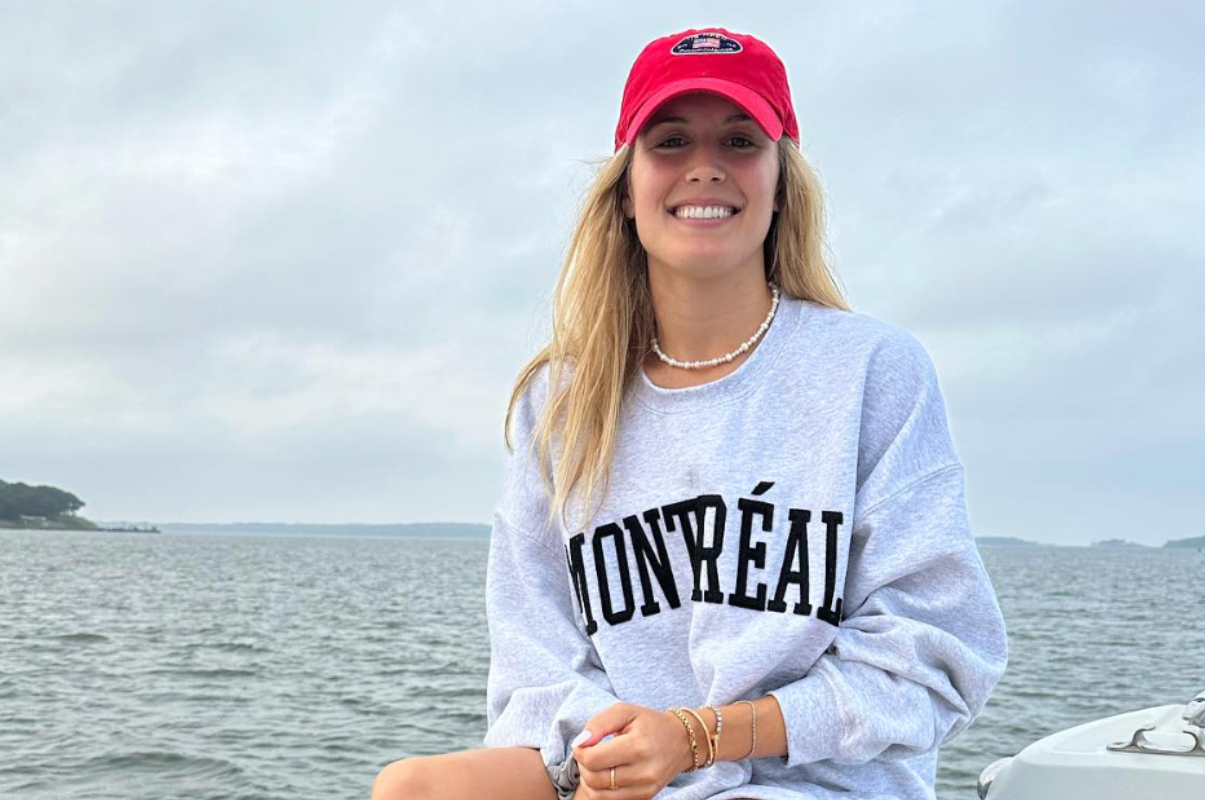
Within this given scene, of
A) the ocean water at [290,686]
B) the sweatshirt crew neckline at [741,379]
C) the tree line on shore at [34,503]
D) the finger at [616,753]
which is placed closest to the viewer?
the finger at [616,753]

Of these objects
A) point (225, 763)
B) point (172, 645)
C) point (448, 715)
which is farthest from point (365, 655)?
point (225, 763)

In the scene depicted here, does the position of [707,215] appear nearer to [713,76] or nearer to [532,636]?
[713,76]

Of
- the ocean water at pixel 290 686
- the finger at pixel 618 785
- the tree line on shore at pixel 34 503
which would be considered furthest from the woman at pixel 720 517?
the tree line on shore at pixel 34 503

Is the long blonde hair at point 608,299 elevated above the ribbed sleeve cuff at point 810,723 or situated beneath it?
elevated above

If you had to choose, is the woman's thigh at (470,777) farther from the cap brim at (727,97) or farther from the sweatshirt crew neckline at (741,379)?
the cap brim at (727,97)

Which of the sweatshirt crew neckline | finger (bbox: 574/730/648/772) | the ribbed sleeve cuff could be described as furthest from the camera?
the sweatshirt crew neckline

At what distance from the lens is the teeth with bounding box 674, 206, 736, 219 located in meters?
2.16

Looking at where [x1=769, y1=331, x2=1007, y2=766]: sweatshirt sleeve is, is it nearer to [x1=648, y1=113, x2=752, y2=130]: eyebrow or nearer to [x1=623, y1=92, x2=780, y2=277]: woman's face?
[x1=623, y1=92, x2=780, y2=277]: woman's face

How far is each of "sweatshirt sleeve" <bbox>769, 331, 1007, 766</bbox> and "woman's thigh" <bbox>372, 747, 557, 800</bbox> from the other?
1.39 feet

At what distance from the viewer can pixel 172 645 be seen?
2025cm

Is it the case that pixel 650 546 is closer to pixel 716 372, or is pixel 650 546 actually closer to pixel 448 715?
pixel 716 372

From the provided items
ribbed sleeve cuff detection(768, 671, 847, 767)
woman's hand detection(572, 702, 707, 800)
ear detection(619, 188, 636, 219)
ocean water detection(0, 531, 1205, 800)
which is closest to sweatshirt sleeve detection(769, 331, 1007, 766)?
ribbed sleeve cuff detection(768, 671, 847, 767)

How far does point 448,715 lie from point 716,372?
35.9 feet

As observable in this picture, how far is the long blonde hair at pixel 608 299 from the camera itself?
7.63 feet
